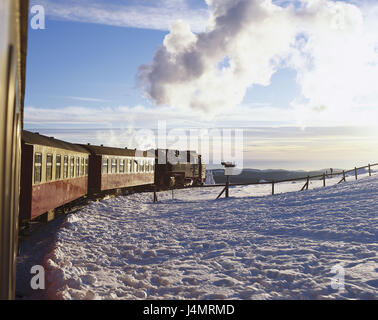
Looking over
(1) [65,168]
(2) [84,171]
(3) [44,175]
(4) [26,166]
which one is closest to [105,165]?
(2) [84,171]

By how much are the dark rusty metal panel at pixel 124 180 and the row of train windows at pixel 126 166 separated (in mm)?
310

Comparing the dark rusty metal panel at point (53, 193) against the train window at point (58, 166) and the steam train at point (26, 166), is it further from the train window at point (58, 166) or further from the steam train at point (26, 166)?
the train window at point (58, 166)

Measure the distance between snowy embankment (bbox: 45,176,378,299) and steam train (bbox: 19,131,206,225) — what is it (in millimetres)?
1400

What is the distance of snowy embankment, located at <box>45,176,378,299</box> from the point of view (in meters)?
6.00

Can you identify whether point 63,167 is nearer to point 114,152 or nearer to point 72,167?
point 72,167

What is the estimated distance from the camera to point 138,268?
24.6 ft

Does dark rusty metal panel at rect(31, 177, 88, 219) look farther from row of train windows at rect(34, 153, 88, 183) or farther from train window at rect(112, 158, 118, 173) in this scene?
train window at rect(112, 158, 118, 173)

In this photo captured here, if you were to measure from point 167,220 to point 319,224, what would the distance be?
236 inches

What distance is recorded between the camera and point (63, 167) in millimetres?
12812

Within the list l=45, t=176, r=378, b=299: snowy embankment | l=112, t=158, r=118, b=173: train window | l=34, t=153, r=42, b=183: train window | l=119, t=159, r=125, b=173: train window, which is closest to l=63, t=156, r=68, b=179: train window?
l=45, t=176, r=378, b=299: snowy embankment

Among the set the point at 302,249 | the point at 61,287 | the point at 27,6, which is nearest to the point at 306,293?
the point at 302,249
